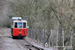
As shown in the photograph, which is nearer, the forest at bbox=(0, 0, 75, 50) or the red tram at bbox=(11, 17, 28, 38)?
the forest at bbox=(0, 0, 75, 50)

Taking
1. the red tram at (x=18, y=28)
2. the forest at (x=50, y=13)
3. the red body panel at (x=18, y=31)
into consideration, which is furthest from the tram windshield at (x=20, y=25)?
the forest at (x=50, y=13)

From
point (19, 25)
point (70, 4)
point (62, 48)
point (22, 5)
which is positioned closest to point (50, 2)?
point (70, 4)

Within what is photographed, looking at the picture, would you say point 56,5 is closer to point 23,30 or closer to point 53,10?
point 53,10

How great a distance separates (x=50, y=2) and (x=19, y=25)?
6.81 meters

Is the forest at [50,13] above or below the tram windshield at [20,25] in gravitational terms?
above

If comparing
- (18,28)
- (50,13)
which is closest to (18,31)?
(18,28)

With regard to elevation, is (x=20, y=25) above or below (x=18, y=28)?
above

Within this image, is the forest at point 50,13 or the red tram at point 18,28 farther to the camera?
the red tram at point 18,28

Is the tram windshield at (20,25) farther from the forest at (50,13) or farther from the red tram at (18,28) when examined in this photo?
the forest at (50,13)

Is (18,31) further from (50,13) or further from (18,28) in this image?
(50,13)

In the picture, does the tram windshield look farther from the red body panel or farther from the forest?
the forest

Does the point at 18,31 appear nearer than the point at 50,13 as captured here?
No

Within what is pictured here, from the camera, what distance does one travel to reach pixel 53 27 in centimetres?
2366

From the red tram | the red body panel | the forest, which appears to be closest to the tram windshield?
the red tram
